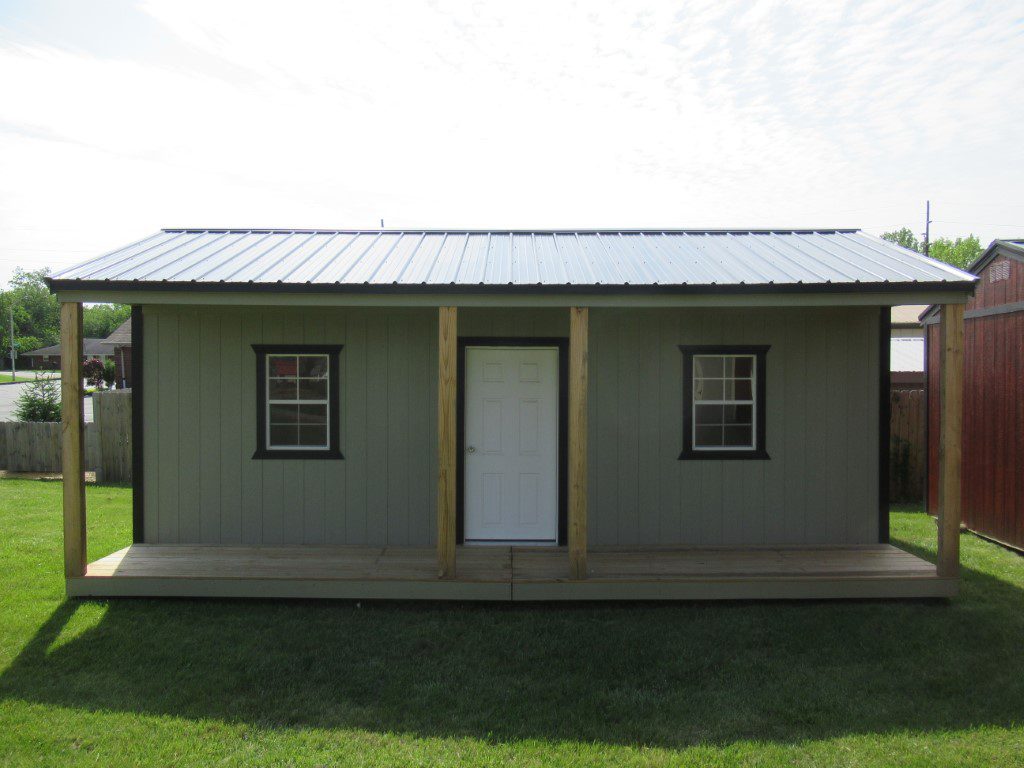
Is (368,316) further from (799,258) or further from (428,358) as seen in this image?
(799,258)

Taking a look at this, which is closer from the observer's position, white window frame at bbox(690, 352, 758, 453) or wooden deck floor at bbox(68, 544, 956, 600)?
wooden deck floor at bbox(68, 544, 956, 600)

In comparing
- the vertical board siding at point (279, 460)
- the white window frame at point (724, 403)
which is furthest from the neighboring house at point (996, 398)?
the vertical board siding at point (279, 460)

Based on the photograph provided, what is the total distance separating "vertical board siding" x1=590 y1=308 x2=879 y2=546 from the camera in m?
7.58

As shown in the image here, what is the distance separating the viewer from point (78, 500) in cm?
629

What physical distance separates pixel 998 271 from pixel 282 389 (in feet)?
26.7

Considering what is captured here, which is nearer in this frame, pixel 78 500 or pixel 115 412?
pixel 78 500

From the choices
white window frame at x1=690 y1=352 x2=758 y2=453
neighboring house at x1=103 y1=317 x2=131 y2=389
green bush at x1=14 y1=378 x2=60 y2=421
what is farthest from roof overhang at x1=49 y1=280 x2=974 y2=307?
neighboring house at x1=103 y1=317 x2=131 y2=389

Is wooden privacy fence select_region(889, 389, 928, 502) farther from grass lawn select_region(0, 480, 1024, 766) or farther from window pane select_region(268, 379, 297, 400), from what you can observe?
window pane select_region(268, 379, 297, 400)

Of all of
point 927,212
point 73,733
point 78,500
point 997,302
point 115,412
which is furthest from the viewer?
point 927,212

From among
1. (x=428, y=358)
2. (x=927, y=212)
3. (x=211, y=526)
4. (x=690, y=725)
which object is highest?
A: (x=927, y=212)

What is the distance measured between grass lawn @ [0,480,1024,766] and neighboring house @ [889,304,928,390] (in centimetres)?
733

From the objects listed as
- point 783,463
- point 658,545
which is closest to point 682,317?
point 783,463

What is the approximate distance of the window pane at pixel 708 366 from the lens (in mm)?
7645

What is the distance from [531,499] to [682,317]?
2393 mm
